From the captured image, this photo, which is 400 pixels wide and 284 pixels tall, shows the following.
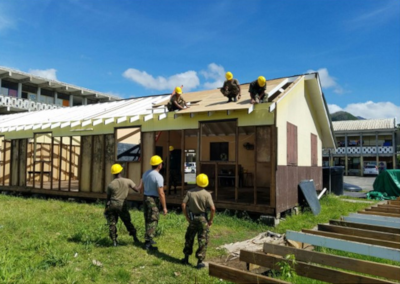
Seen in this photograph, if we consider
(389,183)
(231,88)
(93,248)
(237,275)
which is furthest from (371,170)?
(237,275)

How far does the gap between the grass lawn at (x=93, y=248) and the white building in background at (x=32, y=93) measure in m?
27.0

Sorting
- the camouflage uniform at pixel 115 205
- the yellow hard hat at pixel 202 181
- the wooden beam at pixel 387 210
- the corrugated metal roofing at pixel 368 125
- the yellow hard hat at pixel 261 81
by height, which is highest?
the corrugated metal roofing at pixel 368 125

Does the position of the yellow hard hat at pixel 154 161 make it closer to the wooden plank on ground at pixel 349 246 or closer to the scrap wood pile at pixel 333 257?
the scrap wood pile at pixel 333 257

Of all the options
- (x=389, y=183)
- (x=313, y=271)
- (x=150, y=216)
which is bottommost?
(x=389, y=183)

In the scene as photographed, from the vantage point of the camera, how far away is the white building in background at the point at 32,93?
104 ft

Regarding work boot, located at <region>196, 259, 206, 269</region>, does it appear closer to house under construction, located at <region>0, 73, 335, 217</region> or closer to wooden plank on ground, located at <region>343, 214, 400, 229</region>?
wooden plank on ground, located at <region>343, 214, 400, 229</region>

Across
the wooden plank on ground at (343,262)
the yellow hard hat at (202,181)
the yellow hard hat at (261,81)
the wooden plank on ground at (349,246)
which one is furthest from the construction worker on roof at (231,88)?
the wooden plank on ground at (343,262)

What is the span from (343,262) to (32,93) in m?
38.4

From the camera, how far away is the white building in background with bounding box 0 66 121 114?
104ft

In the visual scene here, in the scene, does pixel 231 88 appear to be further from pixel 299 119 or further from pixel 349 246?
pixel 349 246

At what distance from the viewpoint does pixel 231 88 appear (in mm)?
9883

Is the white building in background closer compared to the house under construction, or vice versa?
the house under construction

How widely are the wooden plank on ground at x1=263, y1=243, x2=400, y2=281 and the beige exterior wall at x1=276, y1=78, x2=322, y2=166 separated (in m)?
4.70

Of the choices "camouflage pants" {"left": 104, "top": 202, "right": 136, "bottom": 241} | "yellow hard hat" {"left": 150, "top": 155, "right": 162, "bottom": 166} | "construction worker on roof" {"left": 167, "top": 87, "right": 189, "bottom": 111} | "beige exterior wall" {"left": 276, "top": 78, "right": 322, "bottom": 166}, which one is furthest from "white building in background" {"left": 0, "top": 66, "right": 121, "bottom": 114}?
"yellow hard hat" {"left": 150, "top": 155, "right": 162, "bottom": 166}
